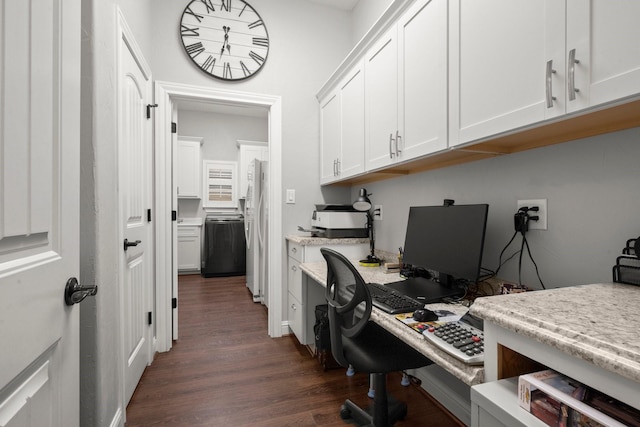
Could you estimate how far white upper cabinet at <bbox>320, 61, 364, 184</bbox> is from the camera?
2113mm

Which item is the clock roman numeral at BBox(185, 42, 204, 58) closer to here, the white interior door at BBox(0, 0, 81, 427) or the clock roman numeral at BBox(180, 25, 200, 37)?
the clock roman numeral at BBox(180, 25, 200, 37)

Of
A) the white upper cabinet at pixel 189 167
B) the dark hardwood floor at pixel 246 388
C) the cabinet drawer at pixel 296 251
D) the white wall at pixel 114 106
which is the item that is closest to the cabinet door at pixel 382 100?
the cabinet drawer at pixel 296 251

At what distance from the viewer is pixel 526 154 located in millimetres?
1288

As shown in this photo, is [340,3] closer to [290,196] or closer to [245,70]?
[245,70]

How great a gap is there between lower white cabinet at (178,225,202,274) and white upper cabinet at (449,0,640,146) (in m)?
4.88

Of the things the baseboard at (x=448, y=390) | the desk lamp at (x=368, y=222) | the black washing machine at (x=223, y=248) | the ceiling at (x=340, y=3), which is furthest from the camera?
the black washing machine at (x=223, y=248)

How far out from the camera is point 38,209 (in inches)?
26.1

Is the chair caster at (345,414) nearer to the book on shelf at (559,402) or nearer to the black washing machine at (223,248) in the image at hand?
the book on shelf at (559,402)

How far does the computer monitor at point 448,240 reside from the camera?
A: 1289mm

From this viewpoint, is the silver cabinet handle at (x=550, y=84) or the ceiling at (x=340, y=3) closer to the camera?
the silver cabinet handle at (x=550, y=84)

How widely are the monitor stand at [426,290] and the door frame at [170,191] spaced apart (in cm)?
140

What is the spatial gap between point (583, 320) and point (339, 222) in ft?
6.19

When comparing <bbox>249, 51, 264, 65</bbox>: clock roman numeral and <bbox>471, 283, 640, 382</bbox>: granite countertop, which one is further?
<bbox>249, 51, 264, 65</bbox>: clock roman numeral

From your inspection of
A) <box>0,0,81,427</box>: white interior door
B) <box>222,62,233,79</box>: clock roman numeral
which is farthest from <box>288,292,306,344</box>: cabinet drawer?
<box>222,62,233,79</box>: clock roman numeral
